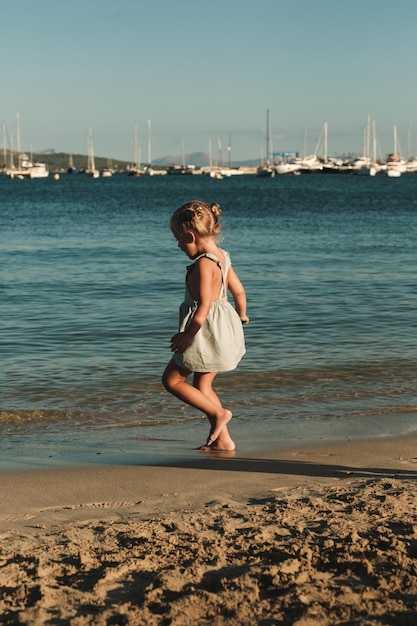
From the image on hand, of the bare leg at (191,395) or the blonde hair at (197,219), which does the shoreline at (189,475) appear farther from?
the blonde hair at (197,219)

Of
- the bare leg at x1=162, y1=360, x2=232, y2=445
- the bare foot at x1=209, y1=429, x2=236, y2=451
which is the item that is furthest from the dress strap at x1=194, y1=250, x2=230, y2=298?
the bare foot at x1=209, y1=429, x2=236, y2=451

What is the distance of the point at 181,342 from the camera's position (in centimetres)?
549

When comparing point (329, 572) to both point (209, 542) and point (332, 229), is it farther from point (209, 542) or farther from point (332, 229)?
point (332, 229)

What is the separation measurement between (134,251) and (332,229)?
35.9 feet

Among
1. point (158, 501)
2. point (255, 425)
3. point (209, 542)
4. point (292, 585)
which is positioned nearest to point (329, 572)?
point (292, 585)

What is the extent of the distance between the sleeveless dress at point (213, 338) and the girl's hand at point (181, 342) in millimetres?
40

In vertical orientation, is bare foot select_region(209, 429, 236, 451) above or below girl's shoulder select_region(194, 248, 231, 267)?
below

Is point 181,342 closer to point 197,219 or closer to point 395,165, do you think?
point 197,219

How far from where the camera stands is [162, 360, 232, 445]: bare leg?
574 cm

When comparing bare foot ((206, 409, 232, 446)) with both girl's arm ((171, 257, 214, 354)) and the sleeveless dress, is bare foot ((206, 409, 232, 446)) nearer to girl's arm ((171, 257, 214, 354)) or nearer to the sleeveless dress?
the sleeveless dress

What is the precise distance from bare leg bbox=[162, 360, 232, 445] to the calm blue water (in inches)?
12.3

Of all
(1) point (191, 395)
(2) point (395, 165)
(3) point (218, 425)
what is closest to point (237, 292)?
(1) point (191, 395)

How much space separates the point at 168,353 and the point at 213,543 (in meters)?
5.93

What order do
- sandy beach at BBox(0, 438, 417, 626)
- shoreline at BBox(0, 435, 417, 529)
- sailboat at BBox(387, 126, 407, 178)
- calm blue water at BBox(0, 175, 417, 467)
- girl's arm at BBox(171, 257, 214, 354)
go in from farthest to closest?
sailboat at BBox(387, 126, 407, 178) → calm blue water at BBox(0, 175, 417, 467) → girl's arm at BBox(171, 257, 214, 354) → shoreline at BBox(0, 435, 417, 529) → sandy beach at BBox(0, 438, 417, 626)
